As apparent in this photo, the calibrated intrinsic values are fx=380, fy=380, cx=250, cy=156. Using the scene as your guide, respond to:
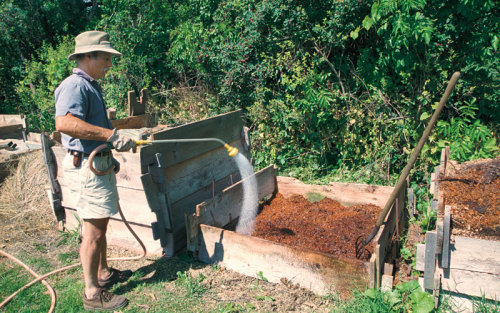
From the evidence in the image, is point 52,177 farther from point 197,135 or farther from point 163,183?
point 197,135

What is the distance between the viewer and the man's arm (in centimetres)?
271

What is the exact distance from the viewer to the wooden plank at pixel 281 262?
2746 millimetres

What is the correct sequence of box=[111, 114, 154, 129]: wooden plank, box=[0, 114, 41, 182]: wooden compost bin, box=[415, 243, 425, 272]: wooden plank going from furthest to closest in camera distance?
box=[0, 114, 41, 182]: wooden compost bin < box=[111, 114, 154, 129]: wooden plank < box=[415, 243, 425, 272]: wooden plank

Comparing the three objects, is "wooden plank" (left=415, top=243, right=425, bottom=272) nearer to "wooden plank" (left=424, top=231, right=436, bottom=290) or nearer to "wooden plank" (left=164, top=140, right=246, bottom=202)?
"wooden plank" (left=424, top=231, right=436, bottom=290)

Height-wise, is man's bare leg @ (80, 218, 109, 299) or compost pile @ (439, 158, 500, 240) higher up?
compost pile @ (439, 158, 500, 240)

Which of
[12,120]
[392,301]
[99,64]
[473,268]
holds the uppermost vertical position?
[99,64]

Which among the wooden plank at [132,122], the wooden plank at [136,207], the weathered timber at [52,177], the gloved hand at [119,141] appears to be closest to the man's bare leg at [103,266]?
the wooden plank at [136,207]

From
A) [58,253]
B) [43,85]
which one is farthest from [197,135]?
[43,85]

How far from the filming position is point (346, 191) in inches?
169

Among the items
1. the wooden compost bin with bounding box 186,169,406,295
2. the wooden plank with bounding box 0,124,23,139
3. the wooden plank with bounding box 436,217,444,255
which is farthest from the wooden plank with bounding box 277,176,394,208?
the wooden plank with bounding box 0,124,23,139

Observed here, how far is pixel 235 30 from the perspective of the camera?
22.6ft

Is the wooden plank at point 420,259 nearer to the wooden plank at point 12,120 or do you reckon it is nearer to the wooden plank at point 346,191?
the wooden plank at point 346,191

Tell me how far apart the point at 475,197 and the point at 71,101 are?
124 inches

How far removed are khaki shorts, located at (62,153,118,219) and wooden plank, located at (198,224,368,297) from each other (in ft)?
2.88
